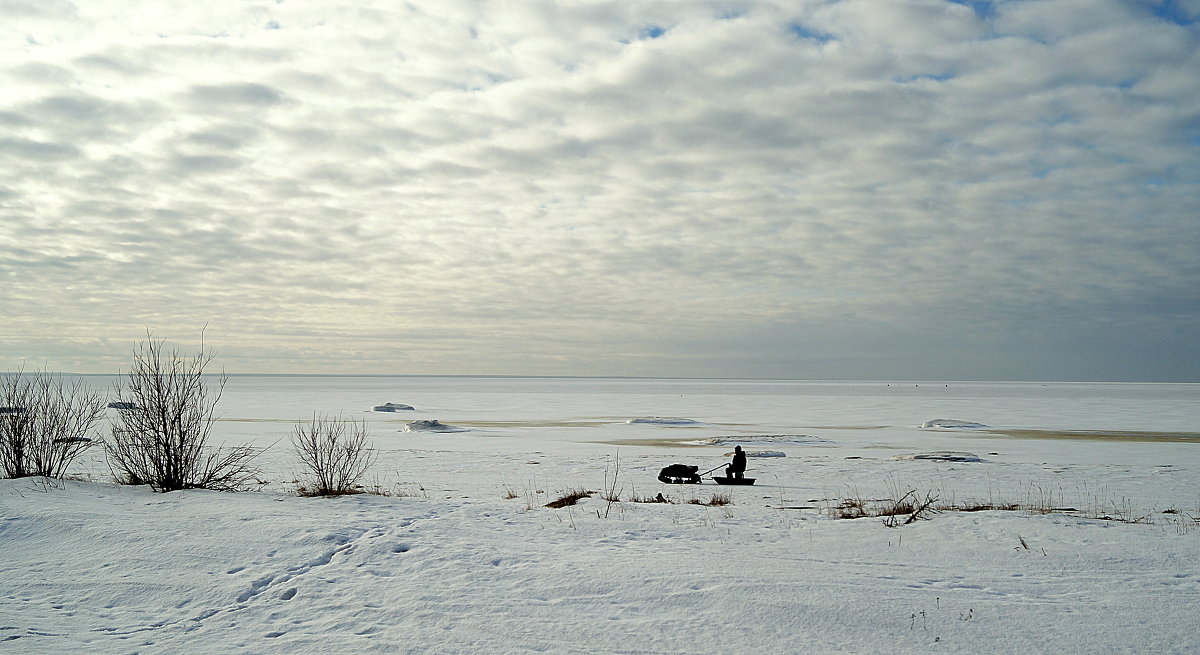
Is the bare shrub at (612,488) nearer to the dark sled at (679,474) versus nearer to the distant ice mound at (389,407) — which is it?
the dark sled at (679,474)

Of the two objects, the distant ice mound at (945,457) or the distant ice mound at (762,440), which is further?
the distant ice mound at (762,440)

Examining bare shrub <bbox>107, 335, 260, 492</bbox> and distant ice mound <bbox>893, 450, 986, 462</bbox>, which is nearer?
bare shrub <bbox>107, 335, 260, 492</bbox>

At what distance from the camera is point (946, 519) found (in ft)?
33.9

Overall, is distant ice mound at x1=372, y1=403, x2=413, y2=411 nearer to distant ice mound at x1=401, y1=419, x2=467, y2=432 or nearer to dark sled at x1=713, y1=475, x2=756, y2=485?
distant ice mound at x1=401, y1=419, x2=467, y2=432

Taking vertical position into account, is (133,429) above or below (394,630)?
above

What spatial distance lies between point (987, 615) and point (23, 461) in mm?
17087

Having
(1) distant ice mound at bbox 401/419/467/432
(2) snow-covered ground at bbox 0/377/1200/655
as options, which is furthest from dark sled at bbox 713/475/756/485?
(1) distant ice mound at bbox 401/419/467/432

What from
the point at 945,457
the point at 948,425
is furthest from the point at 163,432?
the point at 948,425

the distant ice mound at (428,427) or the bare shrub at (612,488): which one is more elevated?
the distant ice mound at (428,427)

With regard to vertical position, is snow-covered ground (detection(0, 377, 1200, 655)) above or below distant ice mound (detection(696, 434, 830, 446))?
above

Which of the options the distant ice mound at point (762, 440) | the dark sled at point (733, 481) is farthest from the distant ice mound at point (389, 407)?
the dark sled at point (733, 481)

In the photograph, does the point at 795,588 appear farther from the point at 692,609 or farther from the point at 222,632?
the point at 222,632

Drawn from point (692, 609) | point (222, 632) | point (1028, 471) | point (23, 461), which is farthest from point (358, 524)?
point (1028, 471)

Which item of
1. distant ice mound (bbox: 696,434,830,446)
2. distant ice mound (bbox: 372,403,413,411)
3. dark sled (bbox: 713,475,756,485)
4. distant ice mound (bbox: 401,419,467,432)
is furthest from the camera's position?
distant ice mound (bbox: 372,403,413,411)
